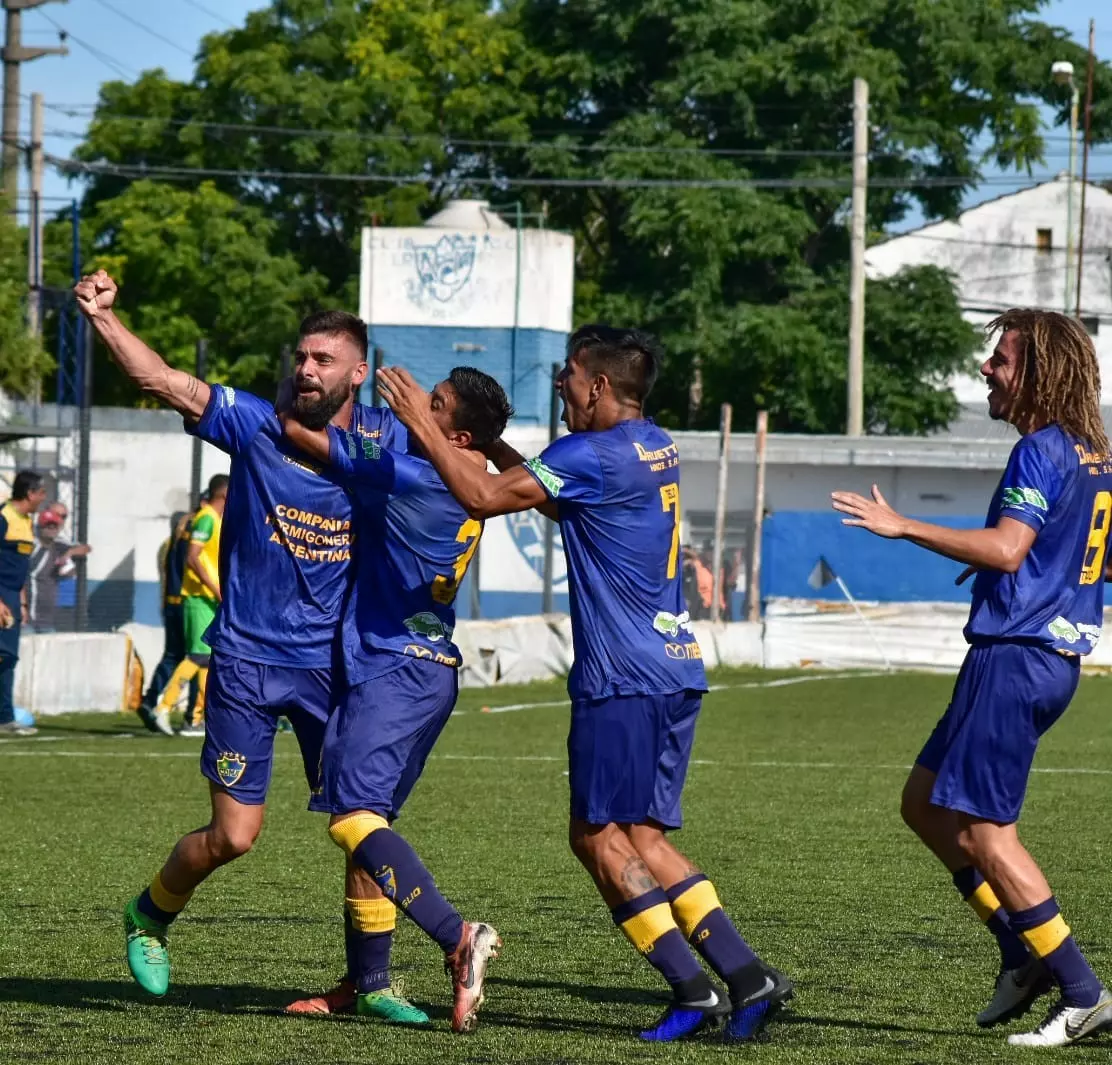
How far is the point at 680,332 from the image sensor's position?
46.8 m

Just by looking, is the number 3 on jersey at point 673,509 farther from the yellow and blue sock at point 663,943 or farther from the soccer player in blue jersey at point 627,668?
the yellow and blue sock at point 663,943

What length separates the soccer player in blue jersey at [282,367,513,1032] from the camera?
627 centimetres

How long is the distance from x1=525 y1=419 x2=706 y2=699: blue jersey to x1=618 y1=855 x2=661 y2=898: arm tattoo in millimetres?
Result: 490

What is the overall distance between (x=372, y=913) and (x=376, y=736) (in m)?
0.56

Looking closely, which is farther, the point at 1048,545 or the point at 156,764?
the point at 156,764

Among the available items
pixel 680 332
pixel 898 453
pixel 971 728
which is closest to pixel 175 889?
pixel 971 728

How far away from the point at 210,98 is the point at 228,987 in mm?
45551

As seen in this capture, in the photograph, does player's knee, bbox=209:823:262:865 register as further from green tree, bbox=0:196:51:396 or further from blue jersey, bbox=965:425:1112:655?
green tree, bbox=0:196:51:396

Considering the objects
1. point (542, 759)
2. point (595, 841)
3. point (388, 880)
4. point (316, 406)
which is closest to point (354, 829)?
point (388, 880)

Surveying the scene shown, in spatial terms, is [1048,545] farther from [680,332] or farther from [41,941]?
[680,332]

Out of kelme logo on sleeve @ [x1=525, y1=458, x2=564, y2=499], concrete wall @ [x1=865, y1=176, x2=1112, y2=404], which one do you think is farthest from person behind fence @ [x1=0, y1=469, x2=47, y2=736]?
concrete wall @ [x1=865, y1=176, x2=1112, y2=404]

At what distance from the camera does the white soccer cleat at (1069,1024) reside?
5941 millimetres

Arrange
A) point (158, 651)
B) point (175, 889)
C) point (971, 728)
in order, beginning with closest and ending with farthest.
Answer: point (971, 728)
point (175, 889)
point (158, 651)

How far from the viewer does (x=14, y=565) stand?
55.0 ft
